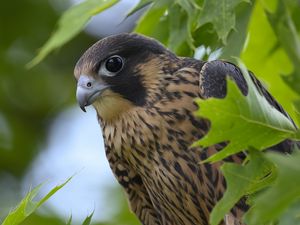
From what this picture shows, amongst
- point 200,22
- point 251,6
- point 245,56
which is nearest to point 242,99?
point 200,22

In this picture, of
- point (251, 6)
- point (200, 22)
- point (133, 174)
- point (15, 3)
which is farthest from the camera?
point (15, 3)

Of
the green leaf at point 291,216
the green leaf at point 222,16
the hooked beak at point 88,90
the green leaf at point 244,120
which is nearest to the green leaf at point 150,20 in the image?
the hooked beak at point 88,90

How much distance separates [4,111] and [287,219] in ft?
20.2

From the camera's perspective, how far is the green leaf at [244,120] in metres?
2.97

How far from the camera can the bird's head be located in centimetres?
479

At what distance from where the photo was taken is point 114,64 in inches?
195

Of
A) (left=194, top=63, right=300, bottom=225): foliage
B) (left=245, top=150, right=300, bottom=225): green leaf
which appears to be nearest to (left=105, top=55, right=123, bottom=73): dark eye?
(left=194, top=63, right=300, bottom=225): foliage

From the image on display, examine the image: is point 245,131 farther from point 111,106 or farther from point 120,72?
point 120,72

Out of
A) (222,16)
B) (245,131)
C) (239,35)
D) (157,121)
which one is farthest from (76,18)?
(245,131)

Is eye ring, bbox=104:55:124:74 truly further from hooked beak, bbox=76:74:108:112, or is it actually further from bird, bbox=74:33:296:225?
hooked beak, bbox=76:74:108:112

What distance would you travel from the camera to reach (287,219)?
280 cm

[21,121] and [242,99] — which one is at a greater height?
[21,121]

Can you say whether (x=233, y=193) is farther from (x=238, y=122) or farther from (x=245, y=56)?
(x=245, y=56)

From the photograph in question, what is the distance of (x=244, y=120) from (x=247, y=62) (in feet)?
6.42
